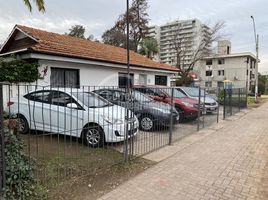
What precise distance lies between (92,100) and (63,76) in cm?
657

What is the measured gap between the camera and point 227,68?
197 feet

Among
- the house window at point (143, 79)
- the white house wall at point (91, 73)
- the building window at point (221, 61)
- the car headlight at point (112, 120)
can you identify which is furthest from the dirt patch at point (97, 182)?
the building window at point (221, 61)

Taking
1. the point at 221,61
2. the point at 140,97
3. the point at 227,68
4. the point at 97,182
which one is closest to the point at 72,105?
the point at 140,97

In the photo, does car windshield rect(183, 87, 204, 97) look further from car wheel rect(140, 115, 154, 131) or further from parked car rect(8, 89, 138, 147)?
parked car rect(8, 89, 138, 147)

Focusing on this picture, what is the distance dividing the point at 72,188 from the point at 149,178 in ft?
4.88

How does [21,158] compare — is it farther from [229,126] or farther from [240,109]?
[240,109]

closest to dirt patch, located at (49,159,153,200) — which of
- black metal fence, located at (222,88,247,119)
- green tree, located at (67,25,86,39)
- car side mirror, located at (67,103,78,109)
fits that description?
car side mirror, located at (67,103,78,109)

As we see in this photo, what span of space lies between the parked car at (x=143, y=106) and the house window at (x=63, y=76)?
19.0ft

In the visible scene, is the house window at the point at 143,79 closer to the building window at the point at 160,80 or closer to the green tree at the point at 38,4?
the building window at the point at 160,80

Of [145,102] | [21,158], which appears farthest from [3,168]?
[145,102]

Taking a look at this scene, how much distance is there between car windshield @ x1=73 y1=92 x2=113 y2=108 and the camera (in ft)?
18.9

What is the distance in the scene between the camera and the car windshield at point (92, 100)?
227 inches

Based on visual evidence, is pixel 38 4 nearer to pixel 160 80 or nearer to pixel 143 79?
pixel 143 79

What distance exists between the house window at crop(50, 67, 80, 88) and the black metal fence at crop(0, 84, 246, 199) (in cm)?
525
